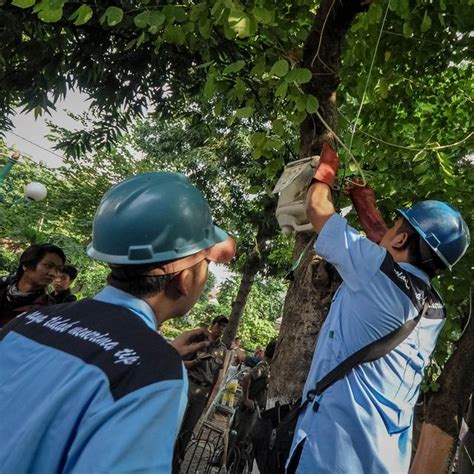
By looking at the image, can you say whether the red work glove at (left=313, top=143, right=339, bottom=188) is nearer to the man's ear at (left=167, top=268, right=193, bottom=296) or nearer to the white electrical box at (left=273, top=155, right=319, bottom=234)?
the white electrical box at (left=273, top=155, right=319, bottom=234)

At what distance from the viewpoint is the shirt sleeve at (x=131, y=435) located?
795mm

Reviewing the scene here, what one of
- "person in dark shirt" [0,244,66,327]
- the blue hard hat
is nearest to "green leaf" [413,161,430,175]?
the blue hard hat

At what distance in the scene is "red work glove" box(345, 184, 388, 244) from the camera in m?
2.39

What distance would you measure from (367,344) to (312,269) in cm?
72

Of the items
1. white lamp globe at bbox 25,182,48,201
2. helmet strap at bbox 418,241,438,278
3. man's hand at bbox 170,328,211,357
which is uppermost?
white lamp globe at bbox 25,182,48,201

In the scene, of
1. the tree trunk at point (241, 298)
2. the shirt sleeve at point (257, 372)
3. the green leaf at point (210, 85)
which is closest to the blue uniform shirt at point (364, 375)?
the green leaf at point (210, 85)

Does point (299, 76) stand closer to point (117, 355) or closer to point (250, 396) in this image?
point (117, 355)

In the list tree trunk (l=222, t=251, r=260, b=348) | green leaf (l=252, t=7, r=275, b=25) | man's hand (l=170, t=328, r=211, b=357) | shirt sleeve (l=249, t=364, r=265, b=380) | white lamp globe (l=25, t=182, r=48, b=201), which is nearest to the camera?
man's hand (l=170, t=328, r=211, b=357)

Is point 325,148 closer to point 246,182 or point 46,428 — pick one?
point 46,428

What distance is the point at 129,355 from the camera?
0.91 m

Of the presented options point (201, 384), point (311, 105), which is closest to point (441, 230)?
point (311, 105)

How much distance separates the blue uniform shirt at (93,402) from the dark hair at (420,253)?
5.04 ft

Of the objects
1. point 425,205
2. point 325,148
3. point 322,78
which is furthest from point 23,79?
point 425,205

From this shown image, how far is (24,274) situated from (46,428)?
10.1ft
